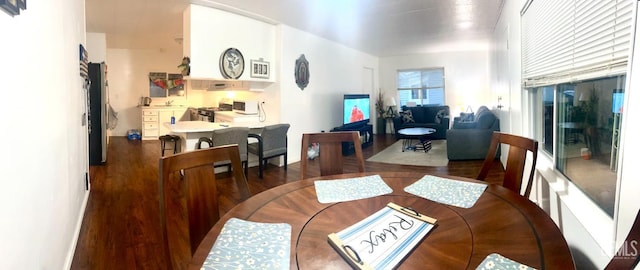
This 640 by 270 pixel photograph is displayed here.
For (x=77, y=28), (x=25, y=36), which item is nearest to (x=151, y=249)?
(x=25, y=36)

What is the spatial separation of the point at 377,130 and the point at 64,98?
789 centimetres

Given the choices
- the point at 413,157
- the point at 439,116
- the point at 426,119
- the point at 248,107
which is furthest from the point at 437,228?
the point at 426,119

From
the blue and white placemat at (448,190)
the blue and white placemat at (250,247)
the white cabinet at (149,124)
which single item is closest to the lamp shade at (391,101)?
the white cabinet at (149,124)

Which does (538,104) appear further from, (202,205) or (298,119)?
(298,119)

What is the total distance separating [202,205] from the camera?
1.39 m

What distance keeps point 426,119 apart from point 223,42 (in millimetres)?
5667

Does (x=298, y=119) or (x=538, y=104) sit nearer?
(x=538, y=104)

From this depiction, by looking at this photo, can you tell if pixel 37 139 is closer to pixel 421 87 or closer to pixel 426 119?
pixel 426 119

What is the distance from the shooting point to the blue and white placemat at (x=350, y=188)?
1.46m

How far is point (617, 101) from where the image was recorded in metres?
1.42

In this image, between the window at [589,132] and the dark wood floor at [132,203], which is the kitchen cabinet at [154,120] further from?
the window at [589,132]

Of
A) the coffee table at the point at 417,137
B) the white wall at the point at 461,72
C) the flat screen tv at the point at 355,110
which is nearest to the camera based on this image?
the coffee table at the point at 417,137

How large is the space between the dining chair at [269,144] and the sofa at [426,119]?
12.3ft

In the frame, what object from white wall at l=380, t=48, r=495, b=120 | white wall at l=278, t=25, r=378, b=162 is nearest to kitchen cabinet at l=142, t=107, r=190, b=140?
white wall at l=278, t=25, r=378, b=162
